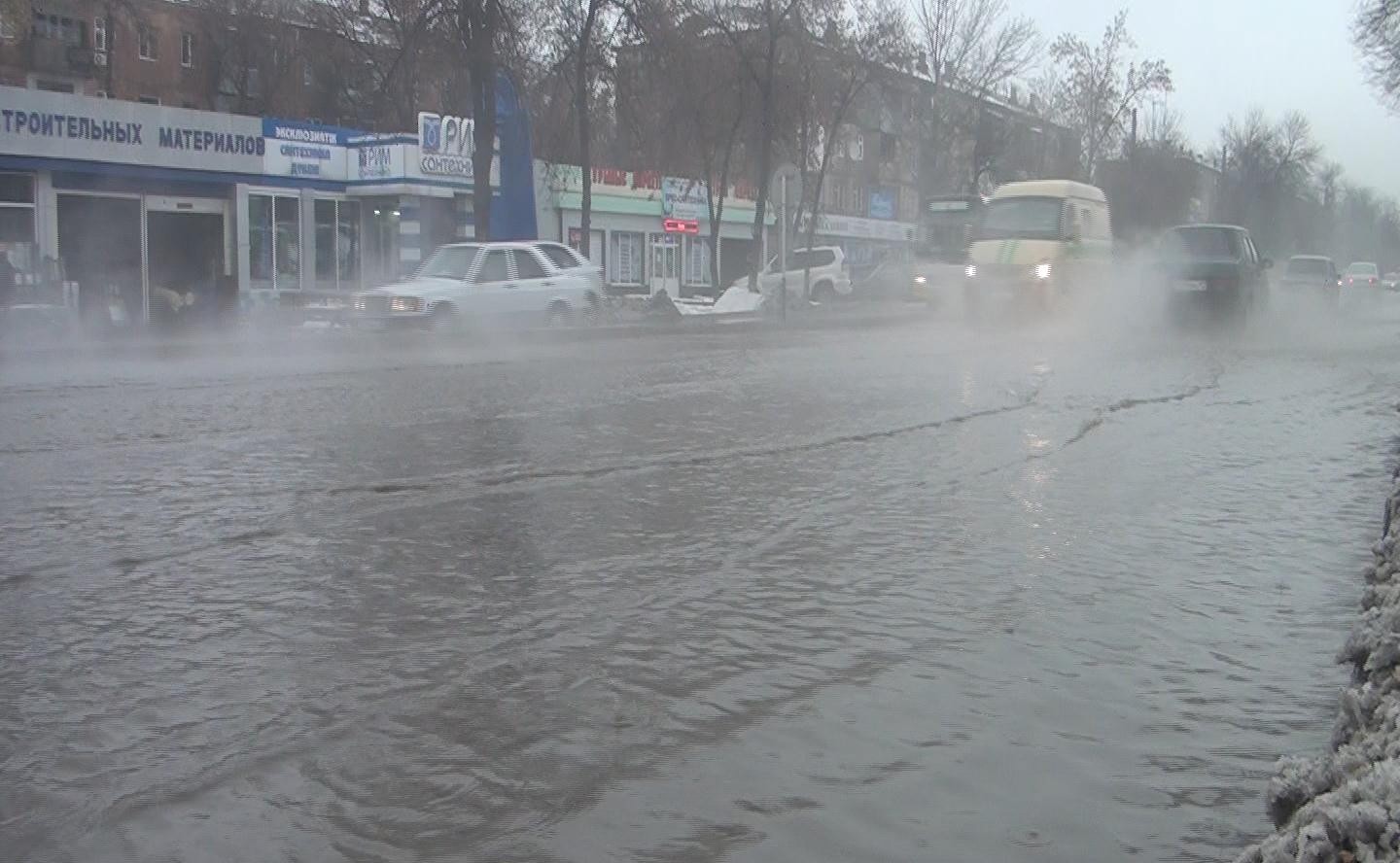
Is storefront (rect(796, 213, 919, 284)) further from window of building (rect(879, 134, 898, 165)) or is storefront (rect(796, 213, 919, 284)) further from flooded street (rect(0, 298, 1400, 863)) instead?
flooded street (rect(0, 298, 1400, 863))

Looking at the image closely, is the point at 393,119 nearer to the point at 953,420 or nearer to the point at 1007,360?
the point at 1007,360

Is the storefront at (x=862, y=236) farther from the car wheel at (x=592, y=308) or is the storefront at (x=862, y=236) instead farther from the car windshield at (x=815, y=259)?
the car wheel at (x=592, y=308)

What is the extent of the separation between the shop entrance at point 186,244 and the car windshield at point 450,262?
7.90 meters

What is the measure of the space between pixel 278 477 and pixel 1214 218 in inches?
3051

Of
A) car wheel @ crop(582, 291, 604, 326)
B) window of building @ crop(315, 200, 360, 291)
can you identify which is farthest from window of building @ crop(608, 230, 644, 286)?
car wheel @ crop(582, 291, 604, 326)

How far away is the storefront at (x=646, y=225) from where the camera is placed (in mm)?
44812

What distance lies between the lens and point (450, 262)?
20969mm

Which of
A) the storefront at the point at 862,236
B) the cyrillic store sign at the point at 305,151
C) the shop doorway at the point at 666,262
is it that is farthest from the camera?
the storefront at the point at 862,236

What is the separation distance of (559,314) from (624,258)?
26431 millimetres

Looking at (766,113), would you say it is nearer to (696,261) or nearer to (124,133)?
(124,133)

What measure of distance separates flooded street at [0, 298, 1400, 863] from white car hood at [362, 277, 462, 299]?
8525 mm

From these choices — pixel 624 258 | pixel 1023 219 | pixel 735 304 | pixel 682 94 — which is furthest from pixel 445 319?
pixel 624 258

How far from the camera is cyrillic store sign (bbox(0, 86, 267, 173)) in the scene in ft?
86.2

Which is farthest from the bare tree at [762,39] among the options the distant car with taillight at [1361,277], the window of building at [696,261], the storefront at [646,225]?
the distant car with taillight at [1361,277]
